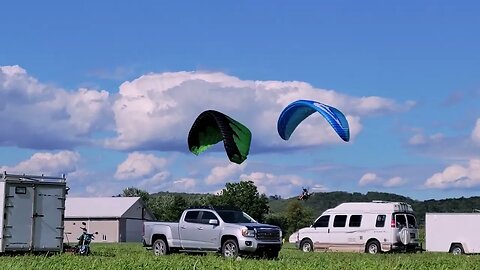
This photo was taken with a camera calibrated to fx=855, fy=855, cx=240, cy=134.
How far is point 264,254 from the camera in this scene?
86.7 ft

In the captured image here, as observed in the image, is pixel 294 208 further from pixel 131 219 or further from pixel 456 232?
pixel 456 232

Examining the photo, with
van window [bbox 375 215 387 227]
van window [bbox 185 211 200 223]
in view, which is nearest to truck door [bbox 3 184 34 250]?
van window [bbox 185 211 200 223]

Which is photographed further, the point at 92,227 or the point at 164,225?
the point at 92,227

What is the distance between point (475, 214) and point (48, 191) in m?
19.4

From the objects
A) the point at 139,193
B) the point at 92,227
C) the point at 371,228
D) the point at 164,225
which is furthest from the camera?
the point at 139,193

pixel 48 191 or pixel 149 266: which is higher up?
pixel 48 191

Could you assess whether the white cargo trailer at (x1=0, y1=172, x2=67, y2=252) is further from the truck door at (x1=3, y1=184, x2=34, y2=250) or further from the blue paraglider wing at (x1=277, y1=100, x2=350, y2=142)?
the blue paraglider wing at (x1=277, y1=100, x2=350, y2=142)

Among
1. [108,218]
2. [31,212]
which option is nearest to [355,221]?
[31,212]

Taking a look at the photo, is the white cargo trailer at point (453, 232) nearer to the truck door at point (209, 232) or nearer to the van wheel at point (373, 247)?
the van wheel at point (373, 247)

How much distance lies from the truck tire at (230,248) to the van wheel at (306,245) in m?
10.4

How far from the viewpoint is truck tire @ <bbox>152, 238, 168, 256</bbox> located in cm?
2838

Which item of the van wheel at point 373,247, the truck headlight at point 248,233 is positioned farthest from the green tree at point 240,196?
the truck headlight at point 248,233

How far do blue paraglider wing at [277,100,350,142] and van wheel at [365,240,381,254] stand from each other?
53.1 ft

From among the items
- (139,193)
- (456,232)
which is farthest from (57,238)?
(139,193)
